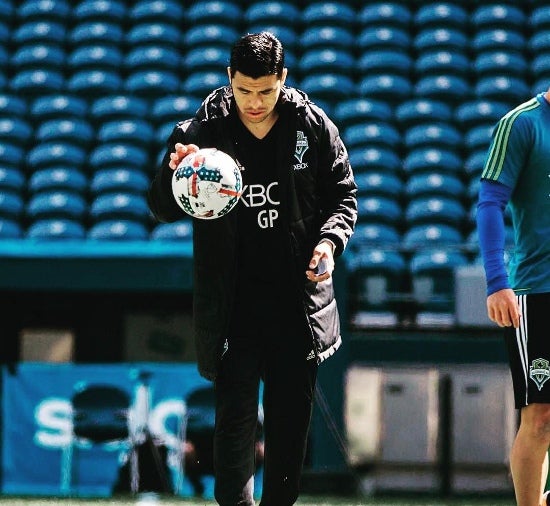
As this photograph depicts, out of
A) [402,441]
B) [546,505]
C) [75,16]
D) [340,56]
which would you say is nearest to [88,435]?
[402,441]

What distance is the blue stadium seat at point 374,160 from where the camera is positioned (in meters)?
11.7

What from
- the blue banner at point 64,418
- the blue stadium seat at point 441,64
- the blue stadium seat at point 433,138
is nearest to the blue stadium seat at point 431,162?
the blue stadium seat at point 433,138

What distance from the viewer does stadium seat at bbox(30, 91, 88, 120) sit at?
12789 millimetres

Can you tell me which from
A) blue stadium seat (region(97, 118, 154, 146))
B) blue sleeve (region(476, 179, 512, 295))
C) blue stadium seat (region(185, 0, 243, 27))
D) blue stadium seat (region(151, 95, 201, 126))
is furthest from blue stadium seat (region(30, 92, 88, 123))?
blue sleeve (region(476, 179, 512, 295))

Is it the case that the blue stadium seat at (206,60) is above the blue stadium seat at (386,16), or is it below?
below

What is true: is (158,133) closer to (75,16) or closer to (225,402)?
(75,16)

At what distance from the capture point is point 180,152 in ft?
11.1

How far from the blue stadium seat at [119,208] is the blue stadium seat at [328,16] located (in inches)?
153

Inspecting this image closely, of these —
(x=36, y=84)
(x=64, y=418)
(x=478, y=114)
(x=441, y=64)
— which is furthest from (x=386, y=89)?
(x=64, y=418)

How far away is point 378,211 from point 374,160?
905 mm

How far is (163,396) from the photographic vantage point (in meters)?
8.26

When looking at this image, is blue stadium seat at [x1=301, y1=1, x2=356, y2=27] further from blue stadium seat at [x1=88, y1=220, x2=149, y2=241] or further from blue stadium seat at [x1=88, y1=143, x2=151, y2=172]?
blue stadium seat at [x1=88, y1=220, x2=149, y2=241]

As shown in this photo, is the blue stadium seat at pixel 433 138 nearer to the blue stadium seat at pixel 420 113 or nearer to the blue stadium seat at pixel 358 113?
the blue stadium seat at pixel 420 113

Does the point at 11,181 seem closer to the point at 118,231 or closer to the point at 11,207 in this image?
the point at 11,207
